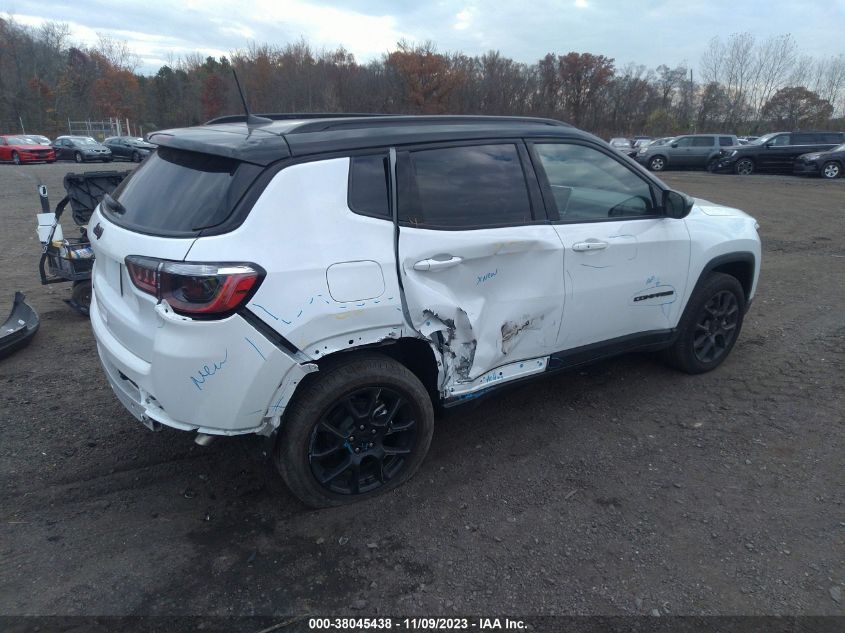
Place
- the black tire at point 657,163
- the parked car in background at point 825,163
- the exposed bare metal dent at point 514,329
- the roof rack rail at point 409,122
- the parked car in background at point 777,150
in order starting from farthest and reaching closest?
the black tire at point 657,163
the parked car in background at point 777,150
the parked car in background at point 825,163
the exposed bare metal dent at point 514,329
the roof rack rail at point 409,122

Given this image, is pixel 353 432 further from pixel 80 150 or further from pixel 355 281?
pixel 80 150

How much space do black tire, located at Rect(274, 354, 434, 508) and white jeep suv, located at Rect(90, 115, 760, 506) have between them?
0.01m

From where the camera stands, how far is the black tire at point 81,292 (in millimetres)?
5832

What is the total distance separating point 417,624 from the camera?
2393 mm

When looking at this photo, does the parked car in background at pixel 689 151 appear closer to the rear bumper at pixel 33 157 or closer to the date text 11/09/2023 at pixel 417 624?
the date text 11/09/2023 at pixel 417 624

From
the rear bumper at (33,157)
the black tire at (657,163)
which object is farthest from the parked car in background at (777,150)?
the rear bumper at (33,157)

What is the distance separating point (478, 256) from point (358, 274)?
0.73 m

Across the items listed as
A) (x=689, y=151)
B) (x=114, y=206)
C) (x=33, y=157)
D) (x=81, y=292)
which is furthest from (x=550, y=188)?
(x=33, y=157)

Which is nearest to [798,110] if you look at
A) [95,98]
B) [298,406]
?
[298,406]

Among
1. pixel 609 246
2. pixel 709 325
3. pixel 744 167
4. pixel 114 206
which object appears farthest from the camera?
pixel 744 167

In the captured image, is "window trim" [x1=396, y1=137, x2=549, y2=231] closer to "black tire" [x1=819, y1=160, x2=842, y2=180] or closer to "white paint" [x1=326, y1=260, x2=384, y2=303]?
"white paint" [x1=326, y1=260, x2=384, y2=303]

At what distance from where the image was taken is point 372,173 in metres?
2.91

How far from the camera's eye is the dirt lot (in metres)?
2.53

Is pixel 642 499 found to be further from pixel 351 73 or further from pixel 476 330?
pixel 351 73
